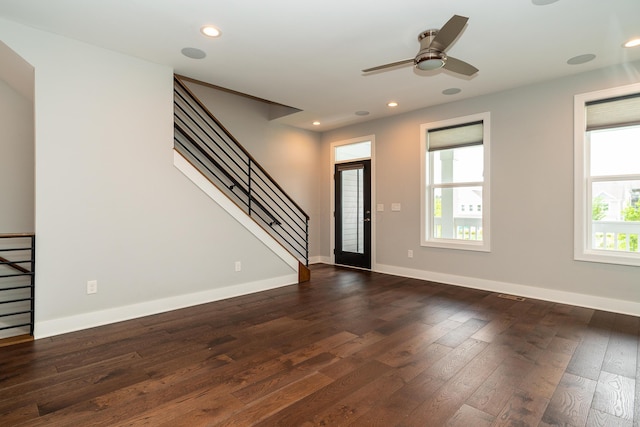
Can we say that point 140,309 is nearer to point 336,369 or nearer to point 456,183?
point 336,369

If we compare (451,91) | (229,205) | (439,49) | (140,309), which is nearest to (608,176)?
(451,91)

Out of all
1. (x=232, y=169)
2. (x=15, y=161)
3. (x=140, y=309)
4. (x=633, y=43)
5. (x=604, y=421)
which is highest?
(x=633, y=43)

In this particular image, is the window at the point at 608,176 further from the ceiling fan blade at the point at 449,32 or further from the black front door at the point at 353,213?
the black front door at the point at 353,213

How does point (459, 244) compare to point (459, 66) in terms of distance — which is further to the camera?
point (459, 244)

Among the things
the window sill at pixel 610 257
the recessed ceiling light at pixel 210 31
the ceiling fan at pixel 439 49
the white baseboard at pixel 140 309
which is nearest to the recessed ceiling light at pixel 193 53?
the recessed ceiling light at pixel 210 31

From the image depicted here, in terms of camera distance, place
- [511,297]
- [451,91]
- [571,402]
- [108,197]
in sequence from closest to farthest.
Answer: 1. [571,402]
2. [108,197]
3. [511,297]
4. [451,91]

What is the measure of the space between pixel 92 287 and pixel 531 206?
5.23 meters

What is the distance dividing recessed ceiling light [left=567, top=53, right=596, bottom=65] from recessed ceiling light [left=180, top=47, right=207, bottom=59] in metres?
3.95

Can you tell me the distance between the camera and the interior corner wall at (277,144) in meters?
5.51

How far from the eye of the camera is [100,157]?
10.9 ft

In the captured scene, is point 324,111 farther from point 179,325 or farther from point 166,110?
point 179,325

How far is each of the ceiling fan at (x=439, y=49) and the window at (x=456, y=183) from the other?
2.05 meters

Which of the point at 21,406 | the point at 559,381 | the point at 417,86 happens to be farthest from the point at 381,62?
the point at 21,406

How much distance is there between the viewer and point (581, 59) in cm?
354
